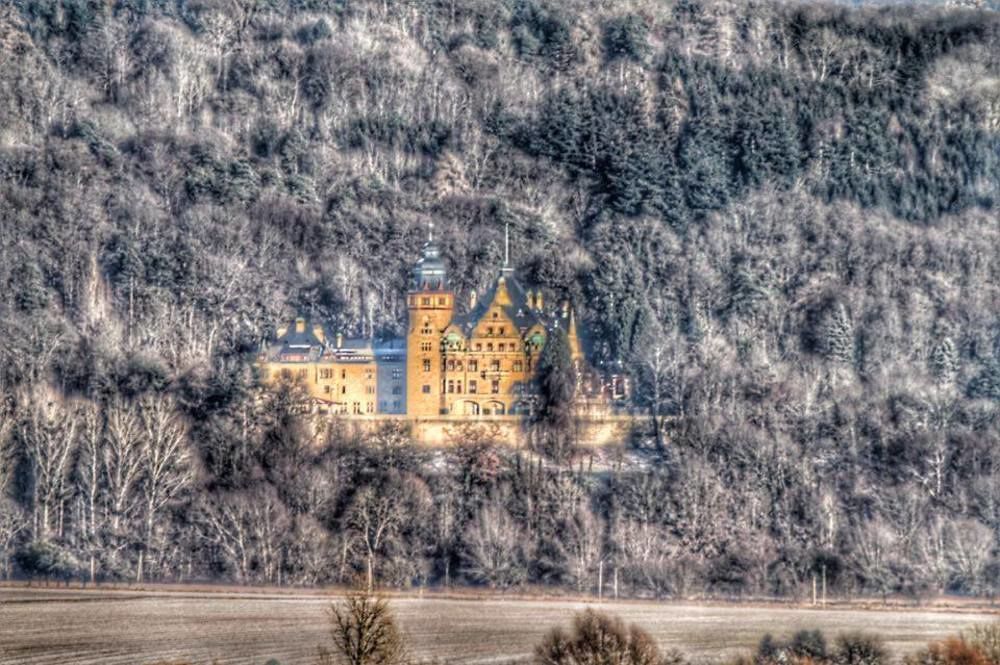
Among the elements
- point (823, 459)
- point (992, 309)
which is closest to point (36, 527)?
point (823, 459)

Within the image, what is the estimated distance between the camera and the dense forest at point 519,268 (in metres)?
48.6

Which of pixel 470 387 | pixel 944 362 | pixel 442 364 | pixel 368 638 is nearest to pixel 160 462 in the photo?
pixel 442 364

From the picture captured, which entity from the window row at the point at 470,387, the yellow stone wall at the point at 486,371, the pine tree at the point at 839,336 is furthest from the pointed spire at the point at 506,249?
the pine tree at the point at 839,336

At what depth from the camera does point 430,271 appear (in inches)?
2392

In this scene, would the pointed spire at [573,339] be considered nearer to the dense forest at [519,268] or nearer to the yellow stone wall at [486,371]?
the dense forest at [519,268]

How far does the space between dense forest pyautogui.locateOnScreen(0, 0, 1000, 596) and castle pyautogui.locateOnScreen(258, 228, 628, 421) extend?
93 centimetres

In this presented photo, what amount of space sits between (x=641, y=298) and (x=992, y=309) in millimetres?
7917

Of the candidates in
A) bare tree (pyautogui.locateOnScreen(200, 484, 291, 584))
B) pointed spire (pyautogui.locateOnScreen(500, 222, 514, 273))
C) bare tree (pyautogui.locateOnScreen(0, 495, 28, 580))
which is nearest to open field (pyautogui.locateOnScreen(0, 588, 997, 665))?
bare tree (pyautogui.locateOnScreen(200, 484, 291, 584))

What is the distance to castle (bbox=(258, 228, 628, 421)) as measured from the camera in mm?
56531

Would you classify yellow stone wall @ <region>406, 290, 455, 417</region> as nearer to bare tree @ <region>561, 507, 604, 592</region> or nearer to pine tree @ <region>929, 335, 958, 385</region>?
bare tree @ <region>561, 507, 604, 592</region>

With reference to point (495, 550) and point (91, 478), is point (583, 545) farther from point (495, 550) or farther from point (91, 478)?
point (91, 478)

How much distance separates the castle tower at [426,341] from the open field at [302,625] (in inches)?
459

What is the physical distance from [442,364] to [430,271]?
386 cm

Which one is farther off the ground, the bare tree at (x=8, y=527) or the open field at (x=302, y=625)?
the bare tree at (x=8, y=527)
